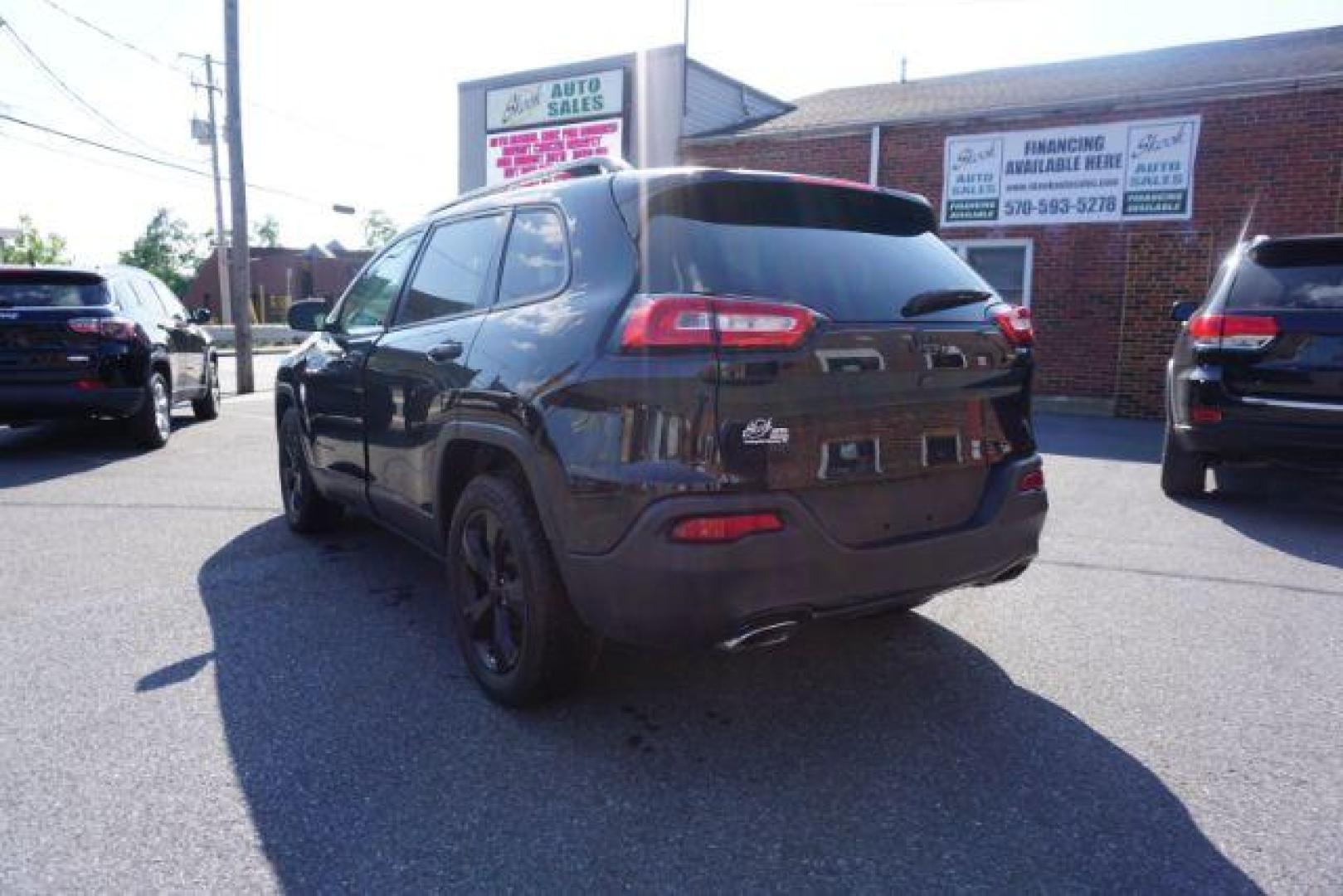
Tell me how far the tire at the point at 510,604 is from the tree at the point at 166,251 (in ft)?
344

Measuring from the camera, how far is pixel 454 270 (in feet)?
11.9

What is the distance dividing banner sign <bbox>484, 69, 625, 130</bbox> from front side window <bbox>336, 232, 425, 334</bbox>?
14009 millimetres

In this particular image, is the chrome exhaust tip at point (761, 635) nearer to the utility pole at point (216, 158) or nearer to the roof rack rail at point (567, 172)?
the roof rack rail at point (567, 172)

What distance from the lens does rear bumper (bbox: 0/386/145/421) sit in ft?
25.1

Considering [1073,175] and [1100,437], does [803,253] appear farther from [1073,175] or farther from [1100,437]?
[1073,175]

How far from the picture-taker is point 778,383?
2457mm

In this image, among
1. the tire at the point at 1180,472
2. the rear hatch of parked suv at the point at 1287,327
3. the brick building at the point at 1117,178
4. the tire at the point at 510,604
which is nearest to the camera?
the tire at the point at 510,604

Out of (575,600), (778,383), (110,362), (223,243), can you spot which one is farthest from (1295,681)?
(223,243)

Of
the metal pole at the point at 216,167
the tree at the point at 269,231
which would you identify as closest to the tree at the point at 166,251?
the tree at the point at 269,231

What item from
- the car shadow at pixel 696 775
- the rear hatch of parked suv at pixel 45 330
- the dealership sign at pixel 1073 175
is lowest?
the car shadow at pixel 696 775

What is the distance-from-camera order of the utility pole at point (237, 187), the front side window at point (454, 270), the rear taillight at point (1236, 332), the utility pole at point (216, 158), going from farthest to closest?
1. the utility pole at point (216, 158)
2. the utility pole at point (237, 187)
3. the rear taillight at point (1236, 332)
4. the front side window at point (454, 270)

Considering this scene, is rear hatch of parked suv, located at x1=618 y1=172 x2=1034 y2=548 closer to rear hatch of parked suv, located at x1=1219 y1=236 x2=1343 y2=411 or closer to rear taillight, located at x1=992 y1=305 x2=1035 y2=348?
rear taillight, located at x1=992 y1=305 x2=1035 y2=348

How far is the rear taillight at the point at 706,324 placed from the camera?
7.91ft

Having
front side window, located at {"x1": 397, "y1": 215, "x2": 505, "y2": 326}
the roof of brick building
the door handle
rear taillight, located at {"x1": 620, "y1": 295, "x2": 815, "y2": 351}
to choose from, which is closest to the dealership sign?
the roof of brick building
